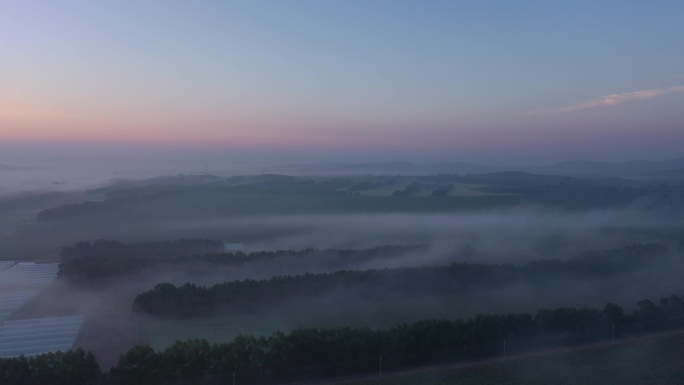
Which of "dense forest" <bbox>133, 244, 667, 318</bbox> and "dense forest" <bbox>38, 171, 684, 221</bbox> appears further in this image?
"dense forest" <bbox>38, 171, 684, 221</bbox>

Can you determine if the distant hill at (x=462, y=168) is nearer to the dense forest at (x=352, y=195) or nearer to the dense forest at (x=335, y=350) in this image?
the dense forest at (x=352, y=195)

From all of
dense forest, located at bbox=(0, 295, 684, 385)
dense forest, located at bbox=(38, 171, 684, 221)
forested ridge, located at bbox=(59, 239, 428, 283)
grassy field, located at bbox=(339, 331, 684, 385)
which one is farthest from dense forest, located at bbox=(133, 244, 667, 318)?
dense forest, located at bbox=(38, 171, 684, 221)

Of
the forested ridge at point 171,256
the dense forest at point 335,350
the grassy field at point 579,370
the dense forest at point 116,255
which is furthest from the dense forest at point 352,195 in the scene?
the grassy field at point 579,370

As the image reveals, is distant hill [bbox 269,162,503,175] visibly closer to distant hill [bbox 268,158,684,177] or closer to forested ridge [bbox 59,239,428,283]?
distant hill [bbox 268,158,684,177]

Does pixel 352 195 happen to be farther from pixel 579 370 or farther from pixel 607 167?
pixel 607 167

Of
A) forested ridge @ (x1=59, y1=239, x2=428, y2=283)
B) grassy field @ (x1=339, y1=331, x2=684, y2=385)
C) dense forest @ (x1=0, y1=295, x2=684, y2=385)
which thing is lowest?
grassy field @ (x1=339, y1=331, x2=684, y2=385)

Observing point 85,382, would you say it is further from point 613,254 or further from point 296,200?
point 296,200

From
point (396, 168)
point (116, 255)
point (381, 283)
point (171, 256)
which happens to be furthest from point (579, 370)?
point (396, 168)
